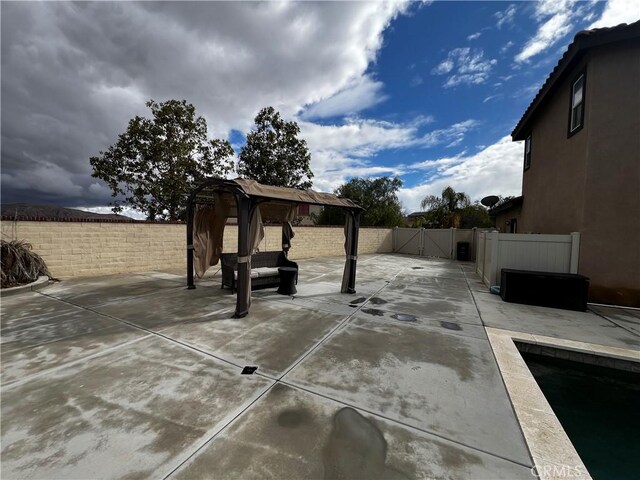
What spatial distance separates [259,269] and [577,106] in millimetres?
8582

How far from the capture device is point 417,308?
5.25 meters

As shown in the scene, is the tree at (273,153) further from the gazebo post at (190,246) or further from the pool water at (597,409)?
the pool water at (597,409)

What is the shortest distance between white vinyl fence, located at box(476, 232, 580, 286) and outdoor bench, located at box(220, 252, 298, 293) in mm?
5158

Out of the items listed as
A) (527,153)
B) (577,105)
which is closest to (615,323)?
(577,105)

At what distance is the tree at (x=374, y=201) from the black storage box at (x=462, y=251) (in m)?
7.38

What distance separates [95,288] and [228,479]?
6604 mm

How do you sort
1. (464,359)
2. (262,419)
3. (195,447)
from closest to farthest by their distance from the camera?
(195,447) < (262,419) < (464,359)

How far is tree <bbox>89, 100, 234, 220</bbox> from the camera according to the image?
10008 millimetres

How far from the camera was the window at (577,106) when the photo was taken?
5.85 metres

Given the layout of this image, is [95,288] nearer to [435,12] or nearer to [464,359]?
[464,359]

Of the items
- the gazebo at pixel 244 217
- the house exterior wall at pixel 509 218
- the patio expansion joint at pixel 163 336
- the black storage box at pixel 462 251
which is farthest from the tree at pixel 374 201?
the patio expansion joint at pixel 163 336

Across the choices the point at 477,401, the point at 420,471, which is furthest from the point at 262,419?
the point at 477,401

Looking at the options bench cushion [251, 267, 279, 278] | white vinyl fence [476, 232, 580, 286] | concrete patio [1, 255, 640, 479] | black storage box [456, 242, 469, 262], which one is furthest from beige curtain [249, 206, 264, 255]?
black storage box [456, 242, 469, 262]

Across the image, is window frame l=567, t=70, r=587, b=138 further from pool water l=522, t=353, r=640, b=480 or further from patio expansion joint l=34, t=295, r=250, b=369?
patio expansion joint l=34, t=295, r=250, b=369
